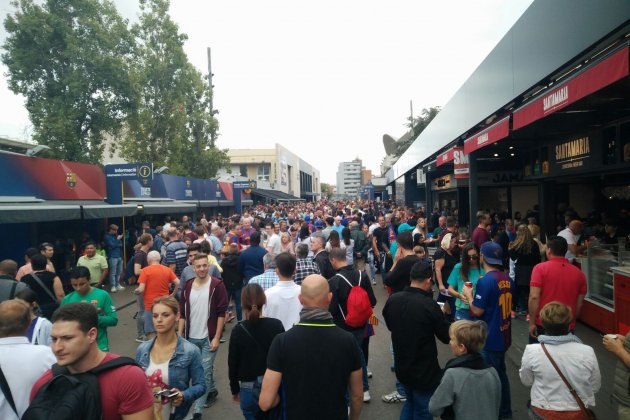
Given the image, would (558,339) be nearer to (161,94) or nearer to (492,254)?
(492,254)

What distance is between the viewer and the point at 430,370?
12.6 ft

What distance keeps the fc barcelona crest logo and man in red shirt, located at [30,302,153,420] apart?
14868mm

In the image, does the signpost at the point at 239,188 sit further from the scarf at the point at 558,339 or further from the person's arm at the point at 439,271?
the scarf at the point at 558,339

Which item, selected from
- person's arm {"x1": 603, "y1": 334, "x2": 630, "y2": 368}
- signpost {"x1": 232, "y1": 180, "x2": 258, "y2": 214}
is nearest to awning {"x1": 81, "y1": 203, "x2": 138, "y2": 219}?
person's arm {"x1": 603, "y1": 334, "x2": 630, "y2": 368}

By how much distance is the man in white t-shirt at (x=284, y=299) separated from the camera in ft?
14.8

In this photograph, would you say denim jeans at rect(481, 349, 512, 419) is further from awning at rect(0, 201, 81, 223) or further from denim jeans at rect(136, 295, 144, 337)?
awning at rect(0, 201, 81, 223)

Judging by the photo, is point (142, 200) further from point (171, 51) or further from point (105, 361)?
point (105, 361)

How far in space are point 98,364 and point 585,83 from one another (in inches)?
203

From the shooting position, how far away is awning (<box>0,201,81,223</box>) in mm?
9641

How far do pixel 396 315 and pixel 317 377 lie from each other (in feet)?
4.70

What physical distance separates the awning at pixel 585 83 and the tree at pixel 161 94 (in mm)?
24991

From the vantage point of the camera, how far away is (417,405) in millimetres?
3893

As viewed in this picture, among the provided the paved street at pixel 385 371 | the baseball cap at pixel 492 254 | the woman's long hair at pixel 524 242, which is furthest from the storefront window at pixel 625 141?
the baseball cap at pixel 492 254

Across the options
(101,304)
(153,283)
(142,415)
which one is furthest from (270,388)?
(153,283)
